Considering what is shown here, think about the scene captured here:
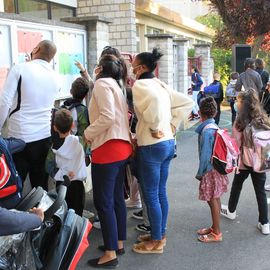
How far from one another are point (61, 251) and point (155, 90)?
5.50 feet

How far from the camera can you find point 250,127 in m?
4.50

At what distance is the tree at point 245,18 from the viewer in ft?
63.6

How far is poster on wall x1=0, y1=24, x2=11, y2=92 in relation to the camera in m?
4.61

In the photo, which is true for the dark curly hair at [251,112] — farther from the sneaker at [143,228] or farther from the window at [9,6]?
the window at [9,6]

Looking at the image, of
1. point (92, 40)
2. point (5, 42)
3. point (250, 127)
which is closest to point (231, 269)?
point (250, 127)

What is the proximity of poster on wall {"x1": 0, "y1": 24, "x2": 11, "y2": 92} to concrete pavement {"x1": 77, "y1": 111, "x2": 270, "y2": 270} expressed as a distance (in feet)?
6.41

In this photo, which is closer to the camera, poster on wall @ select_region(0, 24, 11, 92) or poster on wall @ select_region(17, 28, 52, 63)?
poster on wall @ select_region(0, 24, 11, 92)

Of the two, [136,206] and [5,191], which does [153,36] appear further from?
[5,191]

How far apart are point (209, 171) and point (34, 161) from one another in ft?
5.68

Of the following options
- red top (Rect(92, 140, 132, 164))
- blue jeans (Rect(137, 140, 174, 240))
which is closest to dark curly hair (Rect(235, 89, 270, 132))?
blue jeans (Rect(137, 140, 174, 240))

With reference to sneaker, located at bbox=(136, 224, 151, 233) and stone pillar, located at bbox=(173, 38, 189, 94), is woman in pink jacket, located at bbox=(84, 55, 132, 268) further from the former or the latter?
stone pillar, located at bbox=(173, 38, 189, 94)

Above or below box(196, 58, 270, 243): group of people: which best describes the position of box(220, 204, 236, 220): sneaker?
below

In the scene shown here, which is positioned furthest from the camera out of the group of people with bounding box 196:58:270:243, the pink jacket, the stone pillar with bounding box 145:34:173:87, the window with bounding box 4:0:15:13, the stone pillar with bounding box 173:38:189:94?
the stone pillar with bounding box 173:38:189:94

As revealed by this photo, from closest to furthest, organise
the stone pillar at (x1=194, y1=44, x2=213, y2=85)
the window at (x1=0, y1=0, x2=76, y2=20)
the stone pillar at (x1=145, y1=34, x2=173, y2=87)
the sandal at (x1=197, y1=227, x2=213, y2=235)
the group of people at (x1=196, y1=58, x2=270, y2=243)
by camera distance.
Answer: the group of people at (x1=196, y1=58, x2=270, y2=243)
the sandal at (x1=197, y1=227, x2=213, y2=235)
the window at (x1=0, y1=0, x2=76, y2=20)
the stone pillar at (x1=145, y1=34, x2=173, y2=87)
the stone pillar at (x1=194, y1=44, x2=213, y2=85)
